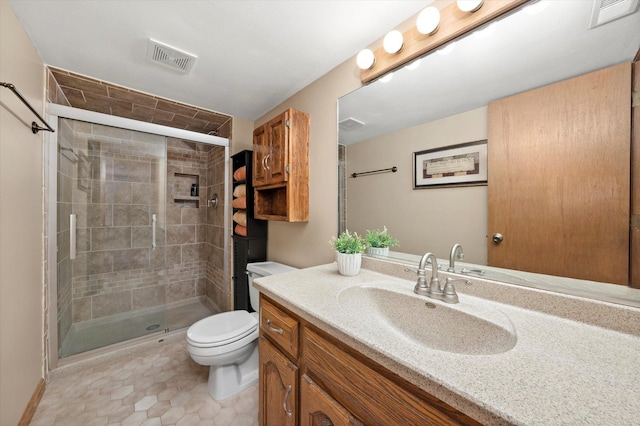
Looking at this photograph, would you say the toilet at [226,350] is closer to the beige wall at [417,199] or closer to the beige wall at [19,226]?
the beige wall at [19,226]

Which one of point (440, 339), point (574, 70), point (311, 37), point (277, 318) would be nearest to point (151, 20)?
point (311, 37)

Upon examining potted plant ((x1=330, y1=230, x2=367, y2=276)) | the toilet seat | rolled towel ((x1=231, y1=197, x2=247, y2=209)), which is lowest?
the toilet seat

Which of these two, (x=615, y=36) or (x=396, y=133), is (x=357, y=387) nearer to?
(x=396, y=133)

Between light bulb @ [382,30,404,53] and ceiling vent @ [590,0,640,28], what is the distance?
68 cm

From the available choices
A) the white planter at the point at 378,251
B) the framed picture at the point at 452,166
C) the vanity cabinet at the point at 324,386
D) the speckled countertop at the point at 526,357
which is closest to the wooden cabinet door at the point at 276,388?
the vanity cabinet at the point at 324,386

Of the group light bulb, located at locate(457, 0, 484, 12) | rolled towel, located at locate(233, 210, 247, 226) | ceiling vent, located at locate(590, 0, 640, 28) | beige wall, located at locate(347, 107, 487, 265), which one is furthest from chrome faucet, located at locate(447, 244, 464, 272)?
rolled towel, located at locate(233, 210, 247, 226)

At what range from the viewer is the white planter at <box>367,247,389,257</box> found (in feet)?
4.42

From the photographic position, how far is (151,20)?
1263mm

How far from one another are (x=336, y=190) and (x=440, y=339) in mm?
1019

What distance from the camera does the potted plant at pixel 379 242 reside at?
134cm

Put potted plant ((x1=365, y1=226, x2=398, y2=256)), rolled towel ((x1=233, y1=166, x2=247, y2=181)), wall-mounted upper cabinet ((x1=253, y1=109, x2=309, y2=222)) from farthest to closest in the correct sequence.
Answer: rolled towel ((x1=233, y1=166, x2=247, y2=181)) < wall-mounted upper cabinet ((x1=253, y1=109, x2=309, y2=222)) < potted plant ((x1=365, y1=226, x2=398, y2=256))

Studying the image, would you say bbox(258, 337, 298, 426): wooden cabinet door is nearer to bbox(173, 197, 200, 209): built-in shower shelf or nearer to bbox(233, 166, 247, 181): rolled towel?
bbox(233, 166, 247, 181): rolled towel

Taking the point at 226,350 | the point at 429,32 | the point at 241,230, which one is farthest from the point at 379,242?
the point at 241,230

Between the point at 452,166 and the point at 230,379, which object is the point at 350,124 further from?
the point at 230,379
